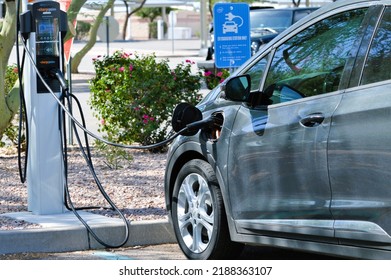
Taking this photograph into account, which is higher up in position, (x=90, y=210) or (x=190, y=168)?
(x=190, y=168)

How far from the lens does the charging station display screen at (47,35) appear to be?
26.1 ft

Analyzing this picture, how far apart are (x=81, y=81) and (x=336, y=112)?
73.0ft

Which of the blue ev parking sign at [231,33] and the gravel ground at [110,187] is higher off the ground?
the blue ev parking sign at [231,33]

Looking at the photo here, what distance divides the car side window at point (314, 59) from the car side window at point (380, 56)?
0.19 meters

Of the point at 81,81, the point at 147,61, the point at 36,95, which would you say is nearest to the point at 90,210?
the point at 36,95

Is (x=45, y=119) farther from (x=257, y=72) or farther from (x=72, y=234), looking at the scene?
(x=257, y=72)

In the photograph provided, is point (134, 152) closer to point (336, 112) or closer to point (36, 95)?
point (36, 95)

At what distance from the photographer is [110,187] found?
9.44 meters

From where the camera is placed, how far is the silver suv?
5.34m

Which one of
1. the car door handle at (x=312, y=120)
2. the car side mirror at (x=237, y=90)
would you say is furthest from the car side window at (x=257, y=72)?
the car door handle at (x=312, y=120)

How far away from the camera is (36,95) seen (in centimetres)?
805

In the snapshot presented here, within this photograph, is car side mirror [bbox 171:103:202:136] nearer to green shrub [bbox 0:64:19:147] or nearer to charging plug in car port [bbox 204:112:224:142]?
charging plug in car port [bbox 204:112:224:142]

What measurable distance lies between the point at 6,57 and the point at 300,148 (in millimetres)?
6069

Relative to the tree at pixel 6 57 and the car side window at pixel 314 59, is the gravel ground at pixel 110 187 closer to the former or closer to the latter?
the tree at pixel 6 57
